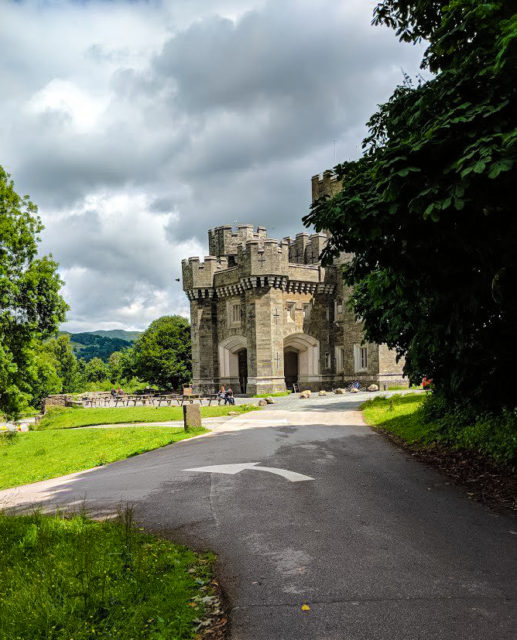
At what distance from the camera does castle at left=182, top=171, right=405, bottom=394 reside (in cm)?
3812


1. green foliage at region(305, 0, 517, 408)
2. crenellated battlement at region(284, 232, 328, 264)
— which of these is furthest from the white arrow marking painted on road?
crenellated battlement at region(284, 232, 328, 264)

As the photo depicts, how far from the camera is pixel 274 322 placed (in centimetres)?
3859

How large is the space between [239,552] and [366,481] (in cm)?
A: 379

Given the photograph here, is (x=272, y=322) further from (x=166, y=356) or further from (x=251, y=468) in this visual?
(x=251, y=468)

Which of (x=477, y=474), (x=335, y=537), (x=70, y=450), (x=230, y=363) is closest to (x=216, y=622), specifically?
(x=335, y=537)

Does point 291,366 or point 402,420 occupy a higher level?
point 291,366

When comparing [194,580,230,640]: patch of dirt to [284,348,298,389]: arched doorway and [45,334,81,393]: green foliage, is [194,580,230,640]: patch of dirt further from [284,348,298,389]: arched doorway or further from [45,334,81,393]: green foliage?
[45,334,81,393]: green foliage

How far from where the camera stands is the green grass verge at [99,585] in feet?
12.0

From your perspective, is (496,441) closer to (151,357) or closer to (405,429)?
(405,429)

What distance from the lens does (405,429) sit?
14062 millimetres

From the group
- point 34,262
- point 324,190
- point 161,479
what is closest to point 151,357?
point 324,190

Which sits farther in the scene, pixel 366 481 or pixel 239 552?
pixel 366 481

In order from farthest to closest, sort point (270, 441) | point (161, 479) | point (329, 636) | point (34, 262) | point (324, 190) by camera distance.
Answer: point (324, 190) < point (34, 262) < point (270, 441) < point (161, 479) < point (329, 636)

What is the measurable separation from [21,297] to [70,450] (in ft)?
25.8
